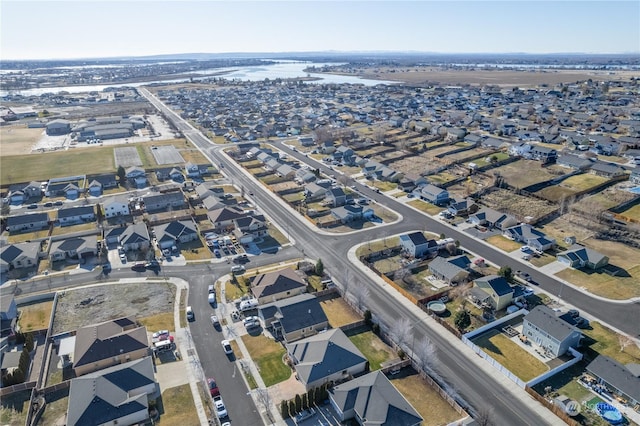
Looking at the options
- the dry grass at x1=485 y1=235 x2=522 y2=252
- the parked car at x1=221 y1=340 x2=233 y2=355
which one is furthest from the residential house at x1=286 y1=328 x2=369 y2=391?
the dry grass at x1=485 y1=235 x2=522 y2=252

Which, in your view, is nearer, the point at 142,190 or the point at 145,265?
the point at 145,265

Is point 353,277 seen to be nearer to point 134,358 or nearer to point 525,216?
point 134,358

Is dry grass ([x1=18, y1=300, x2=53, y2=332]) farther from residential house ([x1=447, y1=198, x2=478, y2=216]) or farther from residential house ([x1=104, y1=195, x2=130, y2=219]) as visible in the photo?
residential house ([x1=447, y1=198, x2=478, y2=216])

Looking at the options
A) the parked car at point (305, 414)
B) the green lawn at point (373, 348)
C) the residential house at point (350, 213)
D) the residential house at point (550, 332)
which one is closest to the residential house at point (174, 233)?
the residential house at point (350, 213)

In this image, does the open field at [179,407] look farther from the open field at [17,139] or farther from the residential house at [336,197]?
the open field at [17,139]

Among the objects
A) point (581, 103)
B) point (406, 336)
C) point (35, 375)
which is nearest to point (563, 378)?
point (406, 336)

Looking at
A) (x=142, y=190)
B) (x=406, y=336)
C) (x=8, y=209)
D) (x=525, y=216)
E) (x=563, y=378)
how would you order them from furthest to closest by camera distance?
(x=142, y=190), (x=8, y=209), (x=525, y=216), (x=406, y=336), (x=563, y=378)

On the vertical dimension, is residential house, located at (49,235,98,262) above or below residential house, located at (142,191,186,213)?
below
